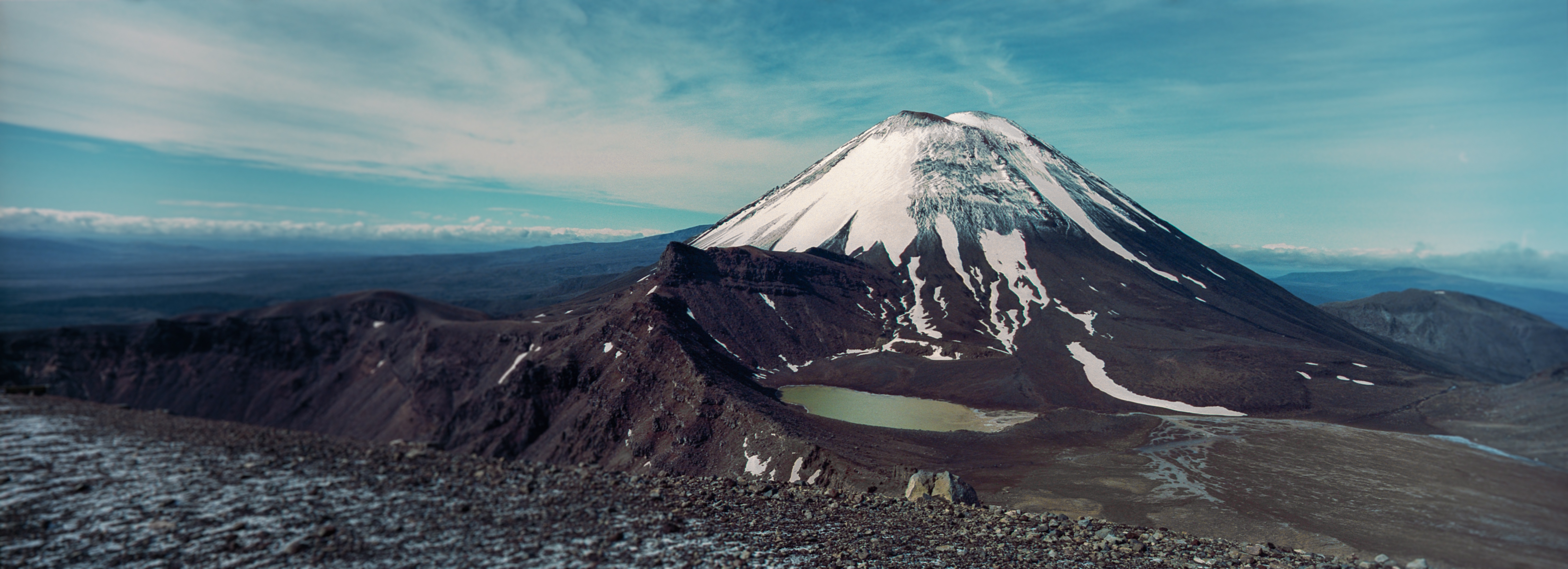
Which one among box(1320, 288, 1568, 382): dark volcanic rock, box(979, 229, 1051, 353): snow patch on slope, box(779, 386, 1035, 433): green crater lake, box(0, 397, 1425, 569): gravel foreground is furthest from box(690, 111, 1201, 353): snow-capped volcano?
box(0, 397, 1425, 569): gravel foreground

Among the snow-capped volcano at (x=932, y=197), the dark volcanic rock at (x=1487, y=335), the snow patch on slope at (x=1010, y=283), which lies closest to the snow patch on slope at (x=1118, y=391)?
the snow patch on slope at (x=1010, y=283)

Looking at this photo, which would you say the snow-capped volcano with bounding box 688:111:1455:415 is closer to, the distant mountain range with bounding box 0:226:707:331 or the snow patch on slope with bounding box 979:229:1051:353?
the snow patch on slope with bounding box 979:229:1051:353

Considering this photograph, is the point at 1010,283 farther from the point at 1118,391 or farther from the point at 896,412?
the point at 896,412

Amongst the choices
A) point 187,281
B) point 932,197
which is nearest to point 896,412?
point 187,281

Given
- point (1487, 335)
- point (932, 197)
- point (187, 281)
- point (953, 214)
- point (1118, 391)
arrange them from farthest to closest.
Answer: point (932, 197), point (953, 214), point (1118, 391), point (1487, 335), point (187, 281)

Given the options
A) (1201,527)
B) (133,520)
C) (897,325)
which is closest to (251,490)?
(133,520)

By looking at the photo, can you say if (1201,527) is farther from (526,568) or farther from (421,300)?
(421,300)
